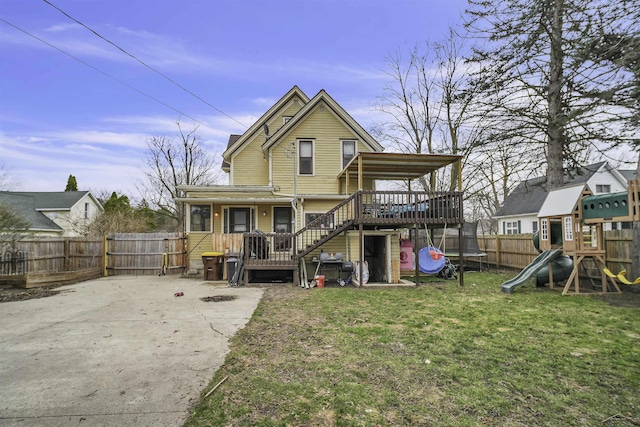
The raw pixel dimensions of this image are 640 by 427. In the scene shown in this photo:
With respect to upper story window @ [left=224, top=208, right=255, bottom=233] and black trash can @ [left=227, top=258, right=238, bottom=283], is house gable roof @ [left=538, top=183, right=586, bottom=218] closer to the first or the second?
black trash can @ [left=227, top=258, right=238, bottom=283]

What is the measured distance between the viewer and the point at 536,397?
3.20 meters

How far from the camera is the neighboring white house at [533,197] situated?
2222 cm

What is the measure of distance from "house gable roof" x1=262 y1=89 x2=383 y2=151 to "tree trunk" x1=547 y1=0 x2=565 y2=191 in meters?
6.52

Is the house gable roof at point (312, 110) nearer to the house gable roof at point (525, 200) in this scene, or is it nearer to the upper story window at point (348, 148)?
the upper story window at point (348, 148)

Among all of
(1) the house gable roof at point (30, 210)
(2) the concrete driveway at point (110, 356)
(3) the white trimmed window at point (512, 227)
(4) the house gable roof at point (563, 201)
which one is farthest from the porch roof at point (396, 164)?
(1) the house gable roof at point (30, 210)

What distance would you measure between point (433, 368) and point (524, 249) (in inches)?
469

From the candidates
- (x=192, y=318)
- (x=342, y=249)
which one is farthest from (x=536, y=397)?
(x=342, y=249)

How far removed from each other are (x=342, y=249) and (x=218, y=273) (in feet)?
16.7

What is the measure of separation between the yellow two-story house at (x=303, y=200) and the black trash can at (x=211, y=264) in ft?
1.27

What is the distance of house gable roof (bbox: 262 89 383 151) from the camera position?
14.5 m

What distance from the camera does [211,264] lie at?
1253cm

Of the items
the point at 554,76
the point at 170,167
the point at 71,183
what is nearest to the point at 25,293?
the point at 554,76

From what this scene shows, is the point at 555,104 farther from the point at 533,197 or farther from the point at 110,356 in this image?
the point at 533,197

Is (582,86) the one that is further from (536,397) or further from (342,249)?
(536,397)
